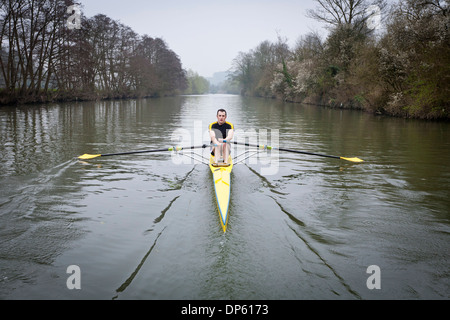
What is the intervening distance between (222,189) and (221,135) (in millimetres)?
2822

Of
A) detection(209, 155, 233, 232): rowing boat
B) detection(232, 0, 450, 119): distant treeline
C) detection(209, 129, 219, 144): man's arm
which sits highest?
detection(232, 0, 450, 119): distant treeline

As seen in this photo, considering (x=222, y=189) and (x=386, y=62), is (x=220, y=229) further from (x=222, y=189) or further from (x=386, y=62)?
(x=386, y=62)

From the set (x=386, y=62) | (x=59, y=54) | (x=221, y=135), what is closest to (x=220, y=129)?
(x=221, y=135)

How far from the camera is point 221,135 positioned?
8.06 m

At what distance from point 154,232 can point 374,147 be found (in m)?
8.77

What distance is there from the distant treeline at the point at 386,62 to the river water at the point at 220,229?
1080 cm

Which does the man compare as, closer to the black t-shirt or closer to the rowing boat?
the black t-shirt

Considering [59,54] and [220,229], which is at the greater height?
[59,54]

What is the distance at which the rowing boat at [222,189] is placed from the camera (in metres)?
4.70

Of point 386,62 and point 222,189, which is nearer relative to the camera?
point 222,189

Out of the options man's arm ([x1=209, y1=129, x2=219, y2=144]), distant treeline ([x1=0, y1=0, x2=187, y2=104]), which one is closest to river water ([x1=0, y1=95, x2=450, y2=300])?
man's arm ([x1=209, y1=129, x2=219, y2=144])

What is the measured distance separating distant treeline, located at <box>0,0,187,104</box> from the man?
75.4ft

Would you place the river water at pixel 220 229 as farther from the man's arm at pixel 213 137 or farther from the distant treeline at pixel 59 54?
the distant treeline at pixel 59 54

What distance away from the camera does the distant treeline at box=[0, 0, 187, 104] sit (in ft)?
83.0
